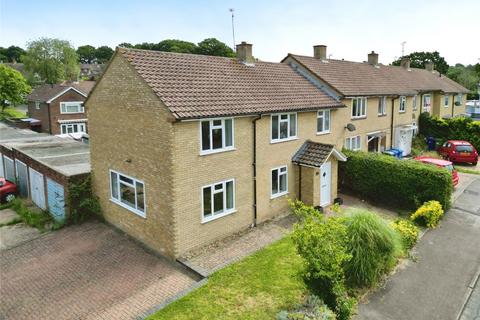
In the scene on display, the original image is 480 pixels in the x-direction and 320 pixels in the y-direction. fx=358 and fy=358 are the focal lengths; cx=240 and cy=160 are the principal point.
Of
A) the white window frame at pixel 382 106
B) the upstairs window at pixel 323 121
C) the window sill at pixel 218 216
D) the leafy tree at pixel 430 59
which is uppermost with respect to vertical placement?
the leafy tree at pixel 430 59

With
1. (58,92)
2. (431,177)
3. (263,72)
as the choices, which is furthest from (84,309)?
(58,92)

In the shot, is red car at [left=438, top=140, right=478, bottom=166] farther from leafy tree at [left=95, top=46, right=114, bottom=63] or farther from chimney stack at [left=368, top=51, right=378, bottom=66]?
leafy tree at [left=95, top=46, right=114, bottom=63]

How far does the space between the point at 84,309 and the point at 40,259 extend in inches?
173

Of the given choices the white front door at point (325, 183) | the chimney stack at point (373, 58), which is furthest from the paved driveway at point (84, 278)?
the chimney stack at point (373, 58)

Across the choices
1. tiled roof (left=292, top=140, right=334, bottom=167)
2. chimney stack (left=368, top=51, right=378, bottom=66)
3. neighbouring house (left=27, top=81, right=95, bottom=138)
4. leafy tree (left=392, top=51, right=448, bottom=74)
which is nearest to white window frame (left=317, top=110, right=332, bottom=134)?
tiled roof (left=292, top=140, right=334, bottom=167)

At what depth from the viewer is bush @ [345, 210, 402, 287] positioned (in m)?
10.7

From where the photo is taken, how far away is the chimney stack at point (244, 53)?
18.2 meters

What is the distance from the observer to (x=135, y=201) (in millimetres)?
13945

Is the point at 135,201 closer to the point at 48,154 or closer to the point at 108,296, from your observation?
the point at 108,296

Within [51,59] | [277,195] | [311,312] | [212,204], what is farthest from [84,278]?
[51,59]

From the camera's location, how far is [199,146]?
1250 centimetres

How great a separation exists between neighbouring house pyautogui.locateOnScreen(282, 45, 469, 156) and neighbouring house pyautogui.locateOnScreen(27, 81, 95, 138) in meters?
28.1

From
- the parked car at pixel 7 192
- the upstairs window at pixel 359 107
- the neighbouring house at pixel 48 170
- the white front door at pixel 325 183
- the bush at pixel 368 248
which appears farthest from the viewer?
the upstairs window at pixel 359 107

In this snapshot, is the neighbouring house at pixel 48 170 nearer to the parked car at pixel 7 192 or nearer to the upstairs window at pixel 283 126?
the parked car at pixel 7 192
